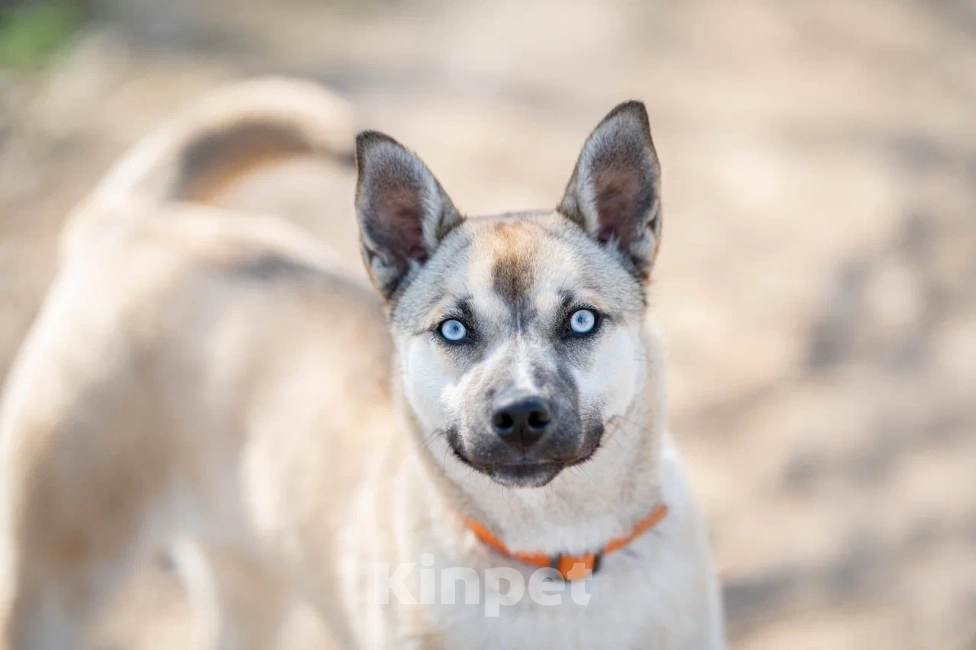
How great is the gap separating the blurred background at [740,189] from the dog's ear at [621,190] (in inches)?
44.6

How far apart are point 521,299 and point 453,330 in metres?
0.19

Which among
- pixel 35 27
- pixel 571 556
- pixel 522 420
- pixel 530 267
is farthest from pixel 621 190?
pixel 35 27

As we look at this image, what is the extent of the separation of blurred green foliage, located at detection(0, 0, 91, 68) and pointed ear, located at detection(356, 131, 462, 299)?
16.2ft

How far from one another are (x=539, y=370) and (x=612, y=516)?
1.52ft

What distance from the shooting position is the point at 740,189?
560 cm

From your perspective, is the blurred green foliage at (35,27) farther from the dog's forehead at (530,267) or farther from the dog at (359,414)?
the dog's forehead at (530,267)

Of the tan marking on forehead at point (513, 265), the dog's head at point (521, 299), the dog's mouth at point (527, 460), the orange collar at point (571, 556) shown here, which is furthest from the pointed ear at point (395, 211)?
the orange collar at point (571, 556)

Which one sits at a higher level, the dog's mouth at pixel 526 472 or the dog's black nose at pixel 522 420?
the dog's black nose at pixel 522 420

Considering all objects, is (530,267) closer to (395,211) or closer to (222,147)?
(395,211)

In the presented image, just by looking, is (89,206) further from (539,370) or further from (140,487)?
(539,370)

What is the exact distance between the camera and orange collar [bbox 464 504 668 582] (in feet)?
8.44

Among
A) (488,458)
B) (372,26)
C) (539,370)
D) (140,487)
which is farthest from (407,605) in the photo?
(372,26)

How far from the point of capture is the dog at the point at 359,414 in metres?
2.54

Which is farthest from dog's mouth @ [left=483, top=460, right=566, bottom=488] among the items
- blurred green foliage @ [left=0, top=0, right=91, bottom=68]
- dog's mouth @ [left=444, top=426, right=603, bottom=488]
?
blurred green foliage @ [left=0, top=0, right=91, bottom=68]
